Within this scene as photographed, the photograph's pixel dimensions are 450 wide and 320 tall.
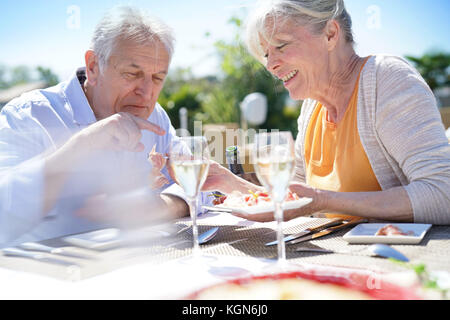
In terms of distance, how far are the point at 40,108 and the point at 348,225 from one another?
1079mm

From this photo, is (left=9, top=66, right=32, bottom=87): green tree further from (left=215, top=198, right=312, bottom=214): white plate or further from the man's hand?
(left=215, top=198, right=312, bottom=214): white plate

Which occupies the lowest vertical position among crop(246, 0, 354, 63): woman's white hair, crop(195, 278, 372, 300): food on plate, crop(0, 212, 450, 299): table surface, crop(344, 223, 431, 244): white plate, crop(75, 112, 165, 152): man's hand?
crop(195, 278, 372, 300): food on plate

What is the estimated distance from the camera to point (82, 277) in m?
0.78

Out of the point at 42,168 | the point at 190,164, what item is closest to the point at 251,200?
the point at 190,164

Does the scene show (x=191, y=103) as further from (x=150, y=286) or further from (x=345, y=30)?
(x=150, y=286)

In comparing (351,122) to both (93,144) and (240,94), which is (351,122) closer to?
(93,144)

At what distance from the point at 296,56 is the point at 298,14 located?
0.49ft

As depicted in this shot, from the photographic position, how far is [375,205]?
1229 mm

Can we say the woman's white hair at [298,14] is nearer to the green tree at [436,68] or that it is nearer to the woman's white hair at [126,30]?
the woman's white hair at [126,30]

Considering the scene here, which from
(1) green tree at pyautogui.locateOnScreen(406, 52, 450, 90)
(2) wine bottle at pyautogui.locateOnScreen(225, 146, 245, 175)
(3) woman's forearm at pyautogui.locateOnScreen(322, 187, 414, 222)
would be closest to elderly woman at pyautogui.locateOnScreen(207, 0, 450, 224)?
(3) woman's forearm at pyautogui.locateOnScreen(322, 187, 414, 222)

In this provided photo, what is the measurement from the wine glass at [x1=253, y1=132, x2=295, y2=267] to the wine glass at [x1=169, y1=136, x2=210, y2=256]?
13cm

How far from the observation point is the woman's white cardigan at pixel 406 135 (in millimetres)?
1228

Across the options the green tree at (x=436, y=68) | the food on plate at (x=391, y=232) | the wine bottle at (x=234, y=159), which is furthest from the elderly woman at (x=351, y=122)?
the green tree at (x=436, y=68)

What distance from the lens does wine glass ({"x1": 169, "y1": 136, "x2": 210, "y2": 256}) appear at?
0.85 m
